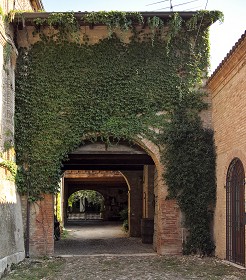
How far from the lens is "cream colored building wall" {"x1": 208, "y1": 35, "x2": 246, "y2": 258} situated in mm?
10734

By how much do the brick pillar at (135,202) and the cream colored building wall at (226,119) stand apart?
9.21 metres

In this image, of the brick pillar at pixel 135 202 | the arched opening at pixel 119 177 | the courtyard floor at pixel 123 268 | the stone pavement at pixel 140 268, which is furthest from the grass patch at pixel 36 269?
the brick pillar at pixel 135 202

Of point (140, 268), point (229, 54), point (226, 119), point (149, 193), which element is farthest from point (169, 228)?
point (149, 193)

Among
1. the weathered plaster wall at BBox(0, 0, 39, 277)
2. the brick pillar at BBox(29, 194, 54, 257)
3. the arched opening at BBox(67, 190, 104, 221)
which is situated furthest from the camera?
the arched opening at BBox(67, 190, 104, 221)

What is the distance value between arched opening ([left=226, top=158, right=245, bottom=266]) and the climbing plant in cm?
135

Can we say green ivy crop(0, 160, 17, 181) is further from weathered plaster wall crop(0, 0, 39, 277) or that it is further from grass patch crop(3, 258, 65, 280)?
grass patch crop(3, 258, 65, 280)

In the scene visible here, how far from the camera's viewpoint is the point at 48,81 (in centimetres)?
1353

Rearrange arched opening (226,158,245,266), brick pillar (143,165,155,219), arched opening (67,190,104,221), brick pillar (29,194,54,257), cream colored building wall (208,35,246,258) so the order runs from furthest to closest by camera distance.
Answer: arched opening (67,190,104,221) → brick pillar (143,165,155,219) → brick pillar (29,194,54,257) → arched opening (226,158,245,266) → cream colored building wall (208,35,246,258)

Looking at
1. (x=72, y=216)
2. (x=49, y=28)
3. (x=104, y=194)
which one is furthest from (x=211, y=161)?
(x=72, y=216)

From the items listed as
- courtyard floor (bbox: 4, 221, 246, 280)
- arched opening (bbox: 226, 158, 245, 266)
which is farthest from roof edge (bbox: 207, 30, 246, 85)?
courtyard floor (bbox: 4, 221, 246, 280)

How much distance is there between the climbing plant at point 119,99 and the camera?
13305 mm

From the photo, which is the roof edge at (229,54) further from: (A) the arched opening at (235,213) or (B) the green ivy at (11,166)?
(B) the green ivy at (11,166)

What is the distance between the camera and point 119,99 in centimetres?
1355

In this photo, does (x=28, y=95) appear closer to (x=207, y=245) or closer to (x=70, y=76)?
(x=70, y=76)
